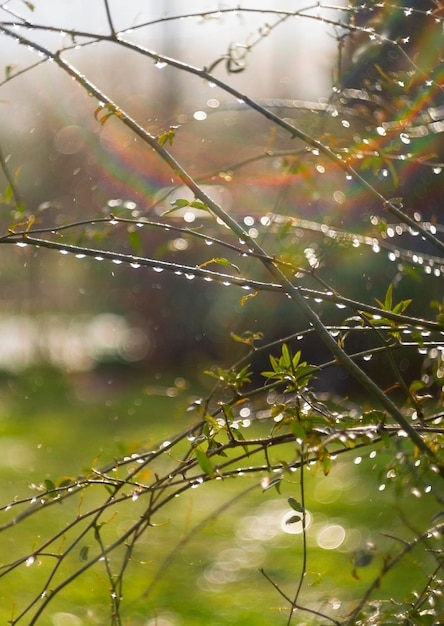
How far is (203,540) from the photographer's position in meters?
3.95

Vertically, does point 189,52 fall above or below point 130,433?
above

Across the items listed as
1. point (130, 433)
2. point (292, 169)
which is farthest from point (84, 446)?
point (292, 169)

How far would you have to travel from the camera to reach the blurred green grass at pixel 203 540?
2.89 metres

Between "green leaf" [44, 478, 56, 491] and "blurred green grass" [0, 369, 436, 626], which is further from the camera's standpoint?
"blurred green grass" [0, 369, 436, 626]

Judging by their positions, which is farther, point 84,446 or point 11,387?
point 11,387

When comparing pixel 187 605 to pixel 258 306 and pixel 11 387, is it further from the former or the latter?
pixel 11 387

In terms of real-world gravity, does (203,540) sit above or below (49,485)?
above

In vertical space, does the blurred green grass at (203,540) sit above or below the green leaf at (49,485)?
above

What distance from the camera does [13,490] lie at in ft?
16.0

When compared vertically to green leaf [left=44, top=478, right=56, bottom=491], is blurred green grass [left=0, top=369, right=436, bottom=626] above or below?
above

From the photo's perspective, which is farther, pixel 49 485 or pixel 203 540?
pixel 203 540

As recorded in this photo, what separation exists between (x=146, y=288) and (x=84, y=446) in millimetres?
3023

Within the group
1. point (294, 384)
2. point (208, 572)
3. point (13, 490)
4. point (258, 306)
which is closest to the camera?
point (294, 384)

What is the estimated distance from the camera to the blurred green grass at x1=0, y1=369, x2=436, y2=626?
2.89 metres
